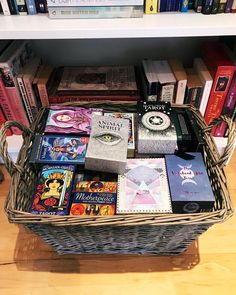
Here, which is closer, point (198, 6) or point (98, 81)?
point (198, 6)

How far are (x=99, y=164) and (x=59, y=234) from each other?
22cm

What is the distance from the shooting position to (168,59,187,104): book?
2.87 feet

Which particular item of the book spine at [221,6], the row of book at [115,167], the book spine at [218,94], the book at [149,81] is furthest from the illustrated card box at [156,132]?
the book spine at [221,6]

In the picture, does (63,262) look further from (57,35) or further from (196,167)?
(57,35)

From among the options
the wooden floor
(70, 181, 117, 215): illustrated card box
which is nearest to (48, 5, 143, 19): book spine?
(70, 181, 117, 215): illustrated card box

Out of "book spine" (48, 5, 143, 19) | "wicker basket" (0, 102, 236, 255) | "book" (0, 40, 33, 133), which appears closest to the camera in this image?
"wicker basket" (0, 102, 236, 255)

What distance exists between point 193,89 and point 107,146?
401 mm

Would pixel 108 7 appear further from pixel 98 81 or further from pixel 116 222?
pixel 116 222

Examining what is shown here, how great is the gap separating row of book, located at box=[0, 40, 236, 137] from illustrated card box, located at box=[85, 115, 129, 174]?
7.9 inches

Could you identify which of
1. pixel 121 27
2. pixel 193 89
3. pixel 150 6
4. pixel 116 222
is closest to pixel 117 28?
pixel 121 27

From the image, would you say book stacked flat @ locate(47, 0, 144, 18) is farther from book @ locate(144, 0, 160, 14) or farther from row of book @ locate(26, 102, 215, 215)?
row of book @ locate(26, 102, 215, 215)

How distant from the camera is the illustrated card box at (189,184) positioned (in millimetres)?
647

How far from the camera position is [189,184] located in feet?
2.23

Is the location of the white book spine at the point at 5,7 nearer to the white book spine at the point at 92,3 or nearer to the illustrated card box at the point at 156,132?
the white book spine at the point at 92,3
